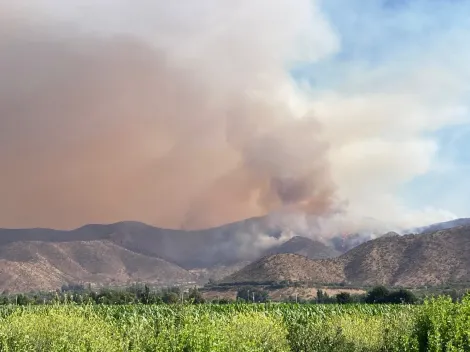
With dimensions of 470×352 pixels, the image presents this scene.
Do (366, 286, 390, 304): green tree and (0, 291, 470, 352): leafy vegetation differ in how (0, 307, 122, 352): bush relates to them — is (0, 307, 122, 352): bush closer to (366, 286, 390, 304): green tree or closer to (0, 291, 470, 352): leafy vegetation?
(0, 291, 470, 352): leafy vegetation

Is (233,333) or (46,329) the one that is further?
(46,329)

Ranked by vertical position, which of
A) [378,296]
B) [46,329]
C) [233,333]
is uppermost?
[46,329]

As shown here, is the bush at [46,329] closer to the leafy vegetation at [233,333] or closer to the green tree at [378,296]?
the leafy vegetation at [233,333]

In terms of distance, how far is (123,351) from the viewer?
79.3ft

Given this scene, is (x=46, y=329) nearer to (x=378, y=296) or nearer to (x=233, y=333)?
(x=233, y=333)

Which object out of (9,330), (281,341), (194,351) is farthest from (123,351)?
(281,341)

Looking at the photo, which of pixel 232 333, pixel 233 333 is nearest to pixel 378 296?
pixel 233 333

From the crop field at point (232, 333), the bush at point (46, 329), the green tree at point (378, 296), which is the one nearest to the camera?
the crop field at point (232, 333)

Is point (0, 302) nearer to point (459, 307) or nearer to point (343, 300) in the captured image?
point (343, 300)

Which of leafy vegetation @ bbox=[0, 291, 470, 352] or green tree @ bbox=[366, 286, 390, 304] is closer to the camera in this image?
leafy vegetation @ bbox=[0, 291, 470, 352]

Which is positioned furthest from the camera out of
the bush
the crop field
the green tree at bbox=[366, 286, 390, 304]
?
the green tree at bbox=[366, 286, 390, 304]

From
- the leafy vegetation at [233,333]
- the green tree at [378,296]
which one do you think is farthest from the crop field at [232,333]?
the green tree at [378,296]

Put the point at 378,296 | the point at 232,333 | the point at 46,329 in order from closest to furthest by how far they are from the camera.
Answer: the point at 232,333
the point at 46,329
the point at 378,296

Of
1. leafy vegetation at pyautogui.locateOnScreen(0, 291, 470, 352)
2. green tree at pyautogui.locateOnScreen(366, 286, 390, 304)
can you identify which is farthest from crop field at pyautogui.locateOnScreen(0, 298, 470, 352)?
green tree at pyautogui.locateOnScreen(366, 286, 390, 304)
